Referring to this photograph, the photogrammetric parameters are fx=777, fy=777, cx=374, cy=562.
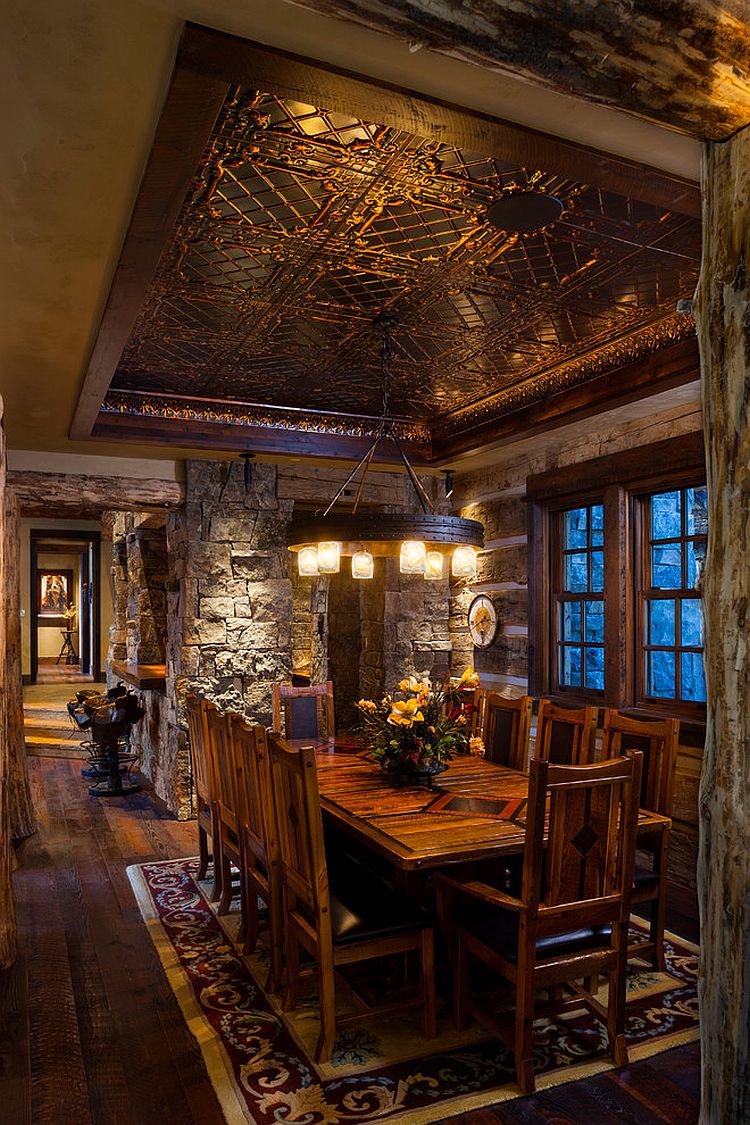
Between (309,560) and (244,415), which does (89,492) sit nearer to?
(244,415)

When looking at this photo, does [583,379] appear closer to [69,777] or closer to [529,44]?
[529,44]

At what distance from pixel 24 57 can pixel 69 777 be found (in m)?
6.38

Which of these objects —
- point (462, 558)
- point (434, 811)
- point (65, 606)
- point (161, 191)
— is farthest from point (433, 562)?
point (65, 606)

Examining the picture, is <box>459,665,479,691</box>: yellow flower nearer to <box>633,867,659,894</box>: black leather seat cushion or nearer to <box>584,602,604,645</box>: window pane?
<box>584,602,604,645</box>: window pane

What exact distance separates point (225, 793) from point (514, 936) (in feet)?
5.47

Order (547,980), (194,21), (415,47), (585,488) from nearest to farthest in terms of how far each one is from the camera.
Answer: (415,47) < (194,21) < (547,980) < (585,488)

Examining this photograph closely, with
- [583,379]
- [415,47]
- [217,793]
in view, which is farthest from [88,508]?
[415,47]

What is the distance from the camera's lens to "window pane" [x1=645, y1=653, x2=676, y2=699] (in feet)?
14.2

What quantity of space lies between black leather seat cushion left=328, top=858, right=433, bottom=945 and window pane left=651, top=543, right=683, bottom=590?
2409 millimetres

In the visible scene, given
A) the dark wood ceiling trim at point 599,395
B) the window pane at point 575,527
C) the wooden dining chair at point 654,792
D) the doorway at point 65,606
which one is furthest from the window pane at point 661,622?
the doorway at point 65,606

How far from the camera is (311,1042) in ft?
8.63

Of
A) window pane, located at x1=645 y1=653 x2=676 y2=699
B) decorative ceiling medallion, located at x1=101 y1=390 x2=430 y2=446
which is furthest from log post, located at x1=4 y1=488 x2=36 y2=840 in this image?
window pane, located at x1=645 y1=653 x2=676 y2=699

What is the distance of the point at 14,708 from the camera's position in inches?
198

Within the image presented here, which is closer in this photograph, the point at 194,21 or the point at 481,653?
the point at 194,21
